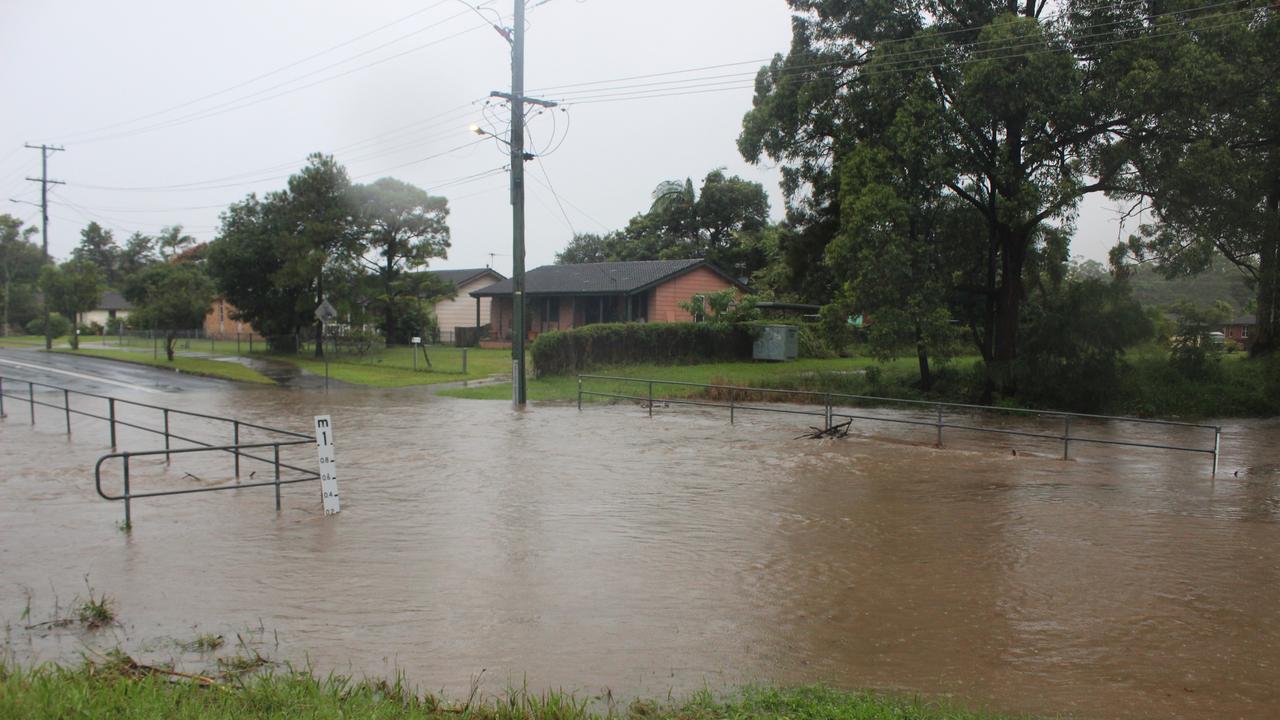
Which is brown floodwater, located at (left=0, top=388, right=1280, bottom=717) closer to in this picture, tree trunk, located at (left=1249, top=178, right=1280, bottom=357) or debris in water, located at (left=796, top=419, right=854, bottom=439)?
debris in water, located at (left=796, top=419, right=854, bottom=439)

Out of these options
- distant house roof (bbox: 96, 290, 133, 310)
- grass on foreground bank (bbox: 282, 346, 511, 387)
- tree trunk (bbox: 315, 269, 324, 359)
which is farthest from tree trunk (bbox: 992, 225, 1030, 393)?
distant house roof (bbox: 96, 290, 133, 310)

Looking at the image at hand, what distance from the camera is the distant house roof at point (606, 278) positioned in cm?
4406

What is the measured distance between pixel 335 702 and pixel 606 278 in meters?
41.7

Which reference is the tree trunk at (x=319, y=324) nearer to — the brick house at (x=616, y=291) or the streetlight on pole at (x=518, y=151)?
the brick house at (x=616, y=291)

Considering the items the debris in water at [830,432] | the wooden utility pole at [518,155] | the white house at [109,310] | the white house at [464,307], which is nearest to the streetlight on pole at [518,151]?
the wooden utility pole at [518,155]

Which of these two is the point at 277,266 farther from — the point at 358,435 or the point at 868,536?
the point at 868,536

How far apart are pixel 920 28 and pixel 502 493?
18.4 m

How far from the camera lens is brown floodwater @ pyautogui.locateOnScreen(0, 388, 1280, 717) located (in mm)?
6254

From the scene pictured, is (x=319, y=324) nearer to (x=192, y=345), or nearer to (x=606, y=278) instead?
(x=606, y=278)

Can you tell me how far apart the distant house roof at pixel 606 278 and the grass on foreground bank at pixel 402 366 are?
465cm

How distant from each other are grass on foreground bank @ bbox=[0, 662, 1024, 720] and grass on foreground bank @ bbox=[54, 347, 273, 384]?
2692cm

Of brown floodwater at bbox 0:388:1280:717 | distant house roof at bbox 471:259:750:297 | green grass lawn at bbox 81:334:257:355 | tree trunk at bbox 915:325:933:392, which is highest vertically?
distant house roof at bbox 471:259:750:297

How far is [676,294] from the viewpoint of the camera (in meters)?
44.9

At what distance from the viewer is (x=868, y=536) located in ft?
33.5
